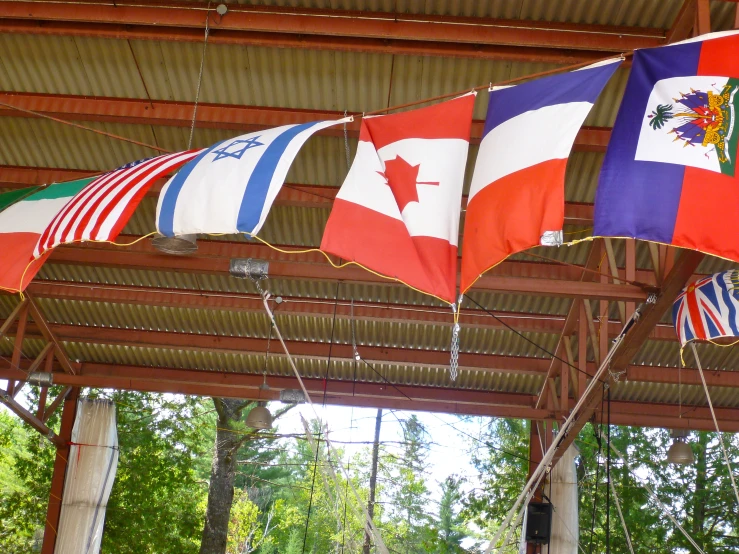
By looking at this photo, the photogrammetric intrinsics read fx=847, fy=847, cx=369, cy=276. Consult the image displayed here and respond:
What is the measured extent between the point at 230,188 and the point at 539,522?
26.2 ft

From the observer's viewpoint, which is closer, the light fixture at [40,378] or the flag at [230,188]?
the flag at [230,188]

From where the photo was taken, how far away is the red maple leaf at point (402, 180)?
5.30 m

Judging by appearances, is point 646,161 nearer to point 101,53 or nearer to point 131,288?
point 101,53

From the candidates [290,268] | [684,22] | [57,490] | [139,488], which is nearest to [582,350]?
[290,268]

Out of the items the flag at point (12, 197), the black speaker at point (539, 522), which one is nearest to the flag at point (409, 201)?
the flag at point (12, 197)

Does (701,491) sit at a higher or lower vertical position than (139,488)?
higher

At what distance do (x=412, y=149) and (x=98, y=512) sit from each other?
30.2 feet

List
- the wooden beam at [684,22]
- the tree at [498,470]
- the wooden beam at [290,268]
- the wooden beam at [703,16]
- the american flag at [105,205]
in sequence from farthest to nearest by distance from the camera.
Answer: the tree at [498,470]
the wooden beam at [290,268]
the wooden beam at [684,22]
the american flag at [105,205]
the wooden beam at [703,16]

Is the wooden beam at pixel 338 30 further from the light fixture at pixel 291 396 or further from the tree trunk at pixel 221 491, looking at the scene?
the tree trunk at pixel 221 491

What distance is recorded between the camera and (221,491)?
16.9 meters

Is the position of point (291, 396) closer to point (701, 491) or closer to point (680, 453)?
point (680, 453)

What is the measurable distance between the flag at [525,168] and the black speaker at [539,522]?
755 centimetres

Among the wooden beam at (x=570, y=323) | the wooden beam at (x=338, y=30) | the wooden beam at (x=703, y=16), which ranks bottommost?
the wooden beam at (x=570, y=323)

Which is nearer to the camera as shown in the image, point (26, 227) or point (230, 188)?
point (230, 188)
